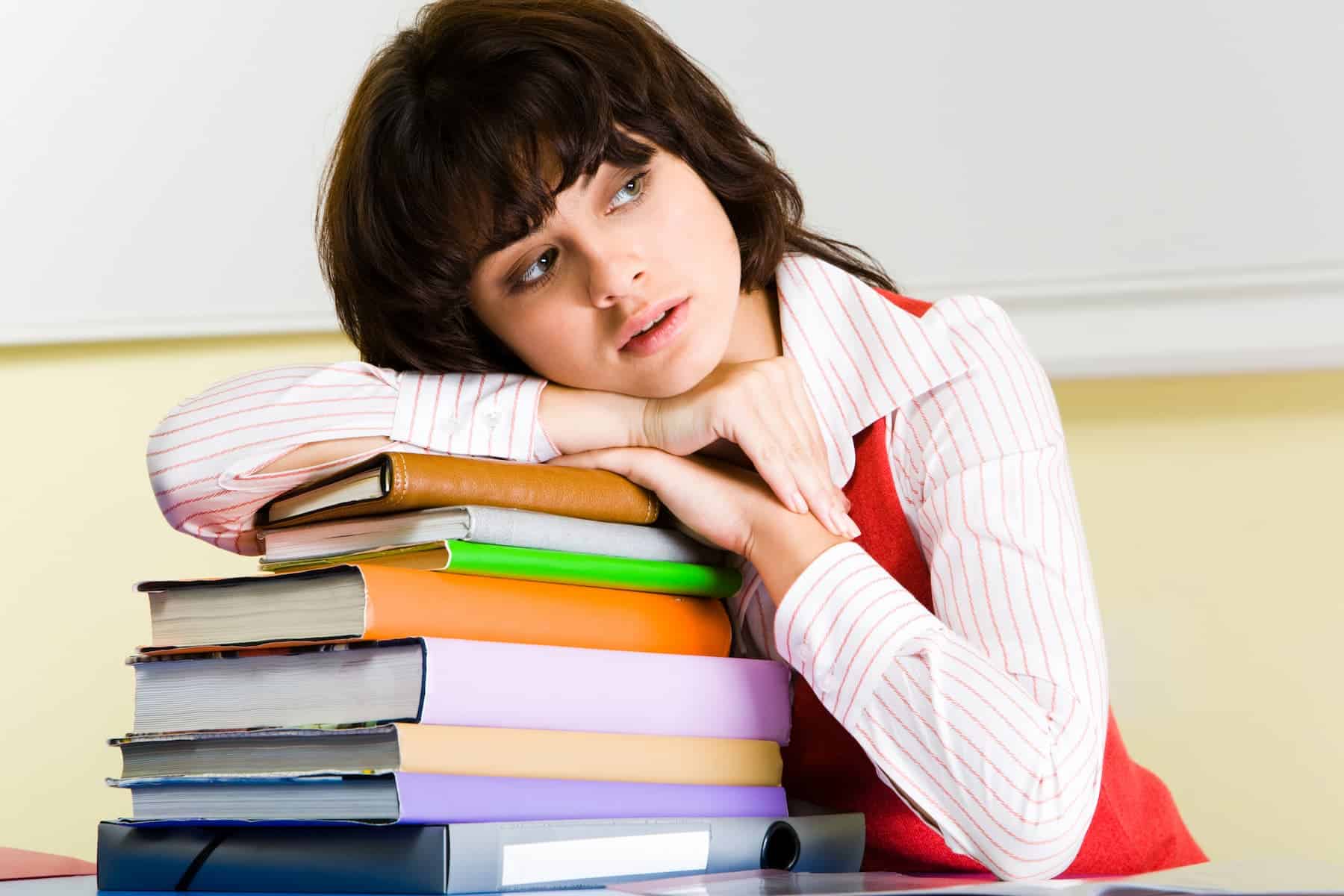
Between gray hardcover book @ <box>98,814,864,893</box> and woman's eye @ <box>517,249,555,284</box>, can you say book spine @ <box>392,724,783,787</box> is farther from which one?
woman's eye @ <box>517,249,555,284</box>

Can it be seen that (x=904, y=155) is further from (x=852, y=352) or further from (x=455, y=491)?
(x=455, y=491)

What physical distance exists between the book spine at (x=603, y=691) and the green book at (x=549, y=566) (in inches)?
1.9

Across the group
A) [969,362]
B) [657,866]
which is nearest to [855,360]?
[969,362]

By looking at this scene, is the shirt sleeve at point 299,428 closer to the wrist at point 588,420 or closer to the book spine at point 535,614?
the wrist at point 588,420

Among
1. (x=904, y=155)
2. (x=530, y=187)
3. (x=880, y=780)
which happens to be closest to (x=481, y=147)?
(x=530, y=187)

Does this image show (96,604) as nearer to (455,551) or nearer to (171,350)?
(171,350)

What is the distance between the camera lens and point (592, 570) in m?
0.80

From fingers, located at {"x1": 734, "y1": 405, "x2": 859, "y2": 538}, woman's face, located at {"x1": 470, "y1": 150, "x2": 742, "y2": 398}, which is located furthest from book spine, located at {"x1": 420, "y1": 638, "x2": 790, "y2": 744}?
woman's face, located at {"x1": 470, "y1": 150, "x2": 742, "y2": 398}

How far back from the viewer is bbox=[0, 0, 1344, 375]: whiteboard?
4.37 ft

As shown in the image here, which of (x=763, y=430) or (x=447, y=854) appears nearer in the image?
(x=447, y=854)

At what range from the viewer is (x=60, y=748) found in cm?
Result: 162

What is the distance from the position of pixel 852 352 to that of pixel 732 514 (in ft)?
0.60

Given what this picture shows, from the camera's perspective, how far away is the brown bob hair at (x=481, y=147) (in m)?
0.88

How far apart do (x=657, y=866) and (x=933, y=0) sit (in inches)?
39.6
